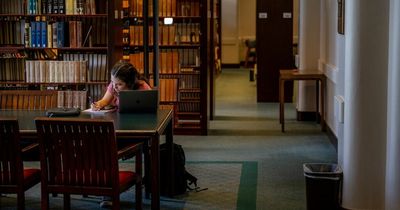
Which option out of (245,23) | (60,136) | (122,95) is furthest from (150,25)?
(245,23)

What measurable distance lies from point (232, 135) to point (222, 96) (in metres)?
4.86

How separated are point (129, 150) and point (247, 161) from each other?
300cm

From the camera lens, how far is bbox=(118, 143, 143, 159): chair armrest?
515cm

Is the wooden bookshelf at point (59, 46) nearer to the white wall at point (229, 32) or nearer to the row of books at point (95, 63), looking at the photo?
the row of books at point (95, 63)

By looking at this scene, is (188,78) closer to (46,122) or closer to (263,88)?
(263,88)

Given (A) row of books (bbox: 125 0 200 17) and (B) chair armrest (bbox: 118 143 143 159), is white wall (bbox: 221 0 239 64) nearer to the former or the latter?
(A) row of books (bbox: 125 0 200 17)

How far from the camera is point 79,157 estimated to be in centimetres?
498

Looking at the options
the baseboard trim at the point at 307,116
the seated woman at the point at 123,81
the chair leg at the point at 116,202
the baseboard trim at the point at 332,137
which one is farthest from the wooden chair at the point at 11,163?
the baseboard trim at the point at 307,116

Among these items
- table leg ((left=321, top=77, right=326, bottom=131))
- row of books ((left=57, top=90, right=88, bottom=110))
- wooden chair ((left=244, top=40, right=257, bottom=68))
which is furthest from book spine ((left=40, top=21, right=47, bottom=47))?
wooden chair ((left=244, top=40, right=257, bottom=68))

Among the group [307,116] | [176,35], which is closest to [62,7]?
[176,35]

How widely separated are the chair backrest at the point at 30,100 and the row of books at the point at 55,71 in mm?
815

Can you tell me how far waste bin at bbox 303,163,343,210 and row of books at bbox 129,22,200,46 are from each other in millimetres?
4287

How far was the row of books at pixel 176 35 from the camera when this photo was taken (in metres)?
9.70

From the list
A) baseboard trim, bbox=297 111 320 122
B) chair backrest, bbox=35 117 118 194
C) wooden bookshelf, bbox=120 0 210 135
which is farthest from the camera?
baseboard trim, bbox=297 111 320 122
